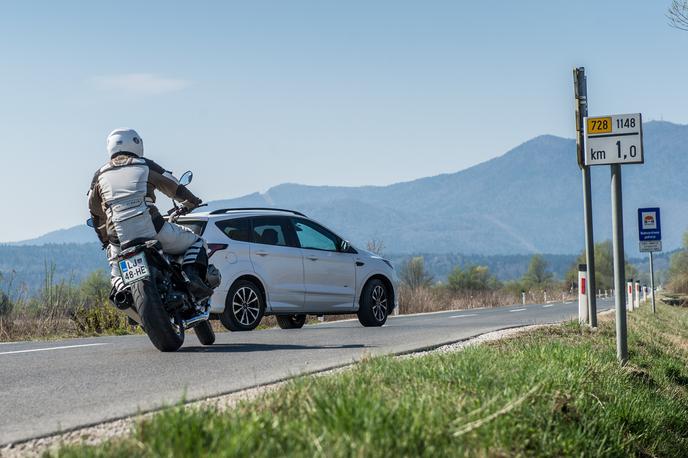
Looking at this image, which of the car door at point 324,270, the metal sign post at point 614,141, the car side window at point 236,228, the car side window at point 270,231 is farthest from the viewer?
the car door at point 324,270

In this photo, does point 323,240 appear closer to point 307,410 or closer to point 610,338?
point 610,338

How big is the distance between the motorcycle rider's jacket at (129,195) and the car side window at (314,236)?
540 cm

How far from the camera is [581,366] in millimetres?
8562

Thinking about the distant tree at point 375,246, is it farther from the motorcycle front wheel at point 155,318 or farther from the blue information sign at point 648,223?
the motorcycle front wheel at point 155,318

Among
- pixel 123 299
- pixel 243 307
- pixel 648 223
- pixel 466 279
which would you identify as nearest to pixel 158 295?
pixel 123 299

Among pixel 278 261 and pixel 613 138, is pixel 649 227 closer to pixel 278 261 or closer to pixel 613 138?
pixel 278 261

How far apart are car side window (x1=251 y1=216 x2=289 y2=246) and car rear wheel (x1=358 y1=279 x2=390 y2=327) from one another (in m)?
1.85

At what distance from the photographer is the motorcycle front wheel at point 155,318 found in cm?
950

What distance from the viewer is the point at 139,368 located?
28.7 ft

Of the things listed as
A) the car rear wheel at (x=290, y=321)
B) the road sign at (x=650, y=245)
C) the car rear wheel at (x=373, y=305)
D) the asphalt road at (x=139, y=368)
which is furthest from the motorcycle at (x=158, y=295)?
the road sign at (x=650, y=245)

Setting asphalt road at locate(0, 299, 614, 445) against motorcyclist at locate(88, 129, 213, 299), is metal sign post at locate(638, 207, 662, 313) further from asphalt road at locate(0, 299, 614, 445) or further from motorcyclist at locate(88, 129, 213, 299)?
motorcyclist at locate(88, 129, 213, 299)

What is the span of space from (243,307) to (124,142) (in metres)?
4.57

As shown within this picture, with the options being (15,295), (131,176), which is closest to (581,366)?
(131,176)

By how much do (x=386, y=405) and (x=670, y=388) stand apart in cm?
621
